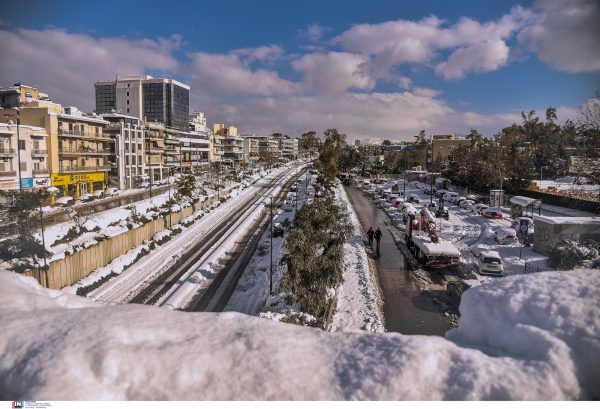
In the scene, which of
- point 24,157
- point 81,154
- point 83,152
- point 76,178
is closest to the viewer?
point 24,157

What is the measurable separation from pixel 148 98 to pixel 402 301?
116677 mm

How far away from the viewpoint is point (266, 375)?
407cm

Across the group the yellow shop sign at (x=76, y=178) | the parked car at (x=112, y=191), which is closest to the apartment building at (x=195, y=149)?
the parked car at (x=112, y=191)

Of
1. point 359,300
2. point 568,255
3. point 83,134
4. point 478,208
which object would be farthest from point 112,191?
point 568,255

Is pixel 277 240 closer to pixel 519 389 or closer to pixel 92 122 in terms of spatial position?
pixel 519 389

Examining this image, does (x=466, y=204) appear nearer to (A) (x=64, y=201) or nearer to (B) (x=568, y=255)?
(B) (x=568, y=255)

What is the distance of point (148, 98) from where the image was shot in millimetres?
117750

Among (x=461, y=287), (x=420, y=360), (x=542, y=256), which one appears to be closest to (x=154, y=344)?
(x=420, y=360)

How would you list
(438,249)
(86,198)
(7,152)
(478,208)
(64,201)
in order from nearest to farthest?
(438,249) → (7,152) → (64,201) → (478,208) → (86,198)

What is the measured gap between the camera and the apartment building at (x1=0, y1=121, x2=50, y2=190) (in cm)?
3434

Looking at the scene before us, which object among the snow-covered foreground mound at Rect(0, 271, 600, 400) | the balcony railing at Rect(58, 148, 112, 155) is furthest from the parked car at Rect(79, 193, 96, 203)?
the snow-covered foreground mound at Rect(0, 271, 600, 400)

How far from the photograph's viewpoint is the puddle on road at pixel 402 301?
46.9 feet

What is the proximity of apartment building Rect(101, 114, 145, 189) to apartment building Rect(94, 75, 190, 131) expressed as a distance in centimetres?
4894

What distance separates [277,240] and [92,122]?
108 ft
